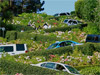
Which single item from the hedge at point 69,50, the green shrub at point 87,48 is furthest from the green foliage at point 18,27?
the green shrub at point 87,48

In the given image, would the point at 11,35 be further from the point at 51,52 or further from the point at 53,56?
the point at 53,56

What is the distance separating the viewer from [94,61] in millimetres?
23672

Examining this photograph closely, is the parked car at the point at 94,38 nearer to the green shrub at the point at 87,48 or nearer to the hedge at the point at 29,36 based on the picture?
the hedge at the point at 29,36

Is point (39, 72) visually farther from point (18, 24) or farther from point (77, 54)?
point (18, 24)

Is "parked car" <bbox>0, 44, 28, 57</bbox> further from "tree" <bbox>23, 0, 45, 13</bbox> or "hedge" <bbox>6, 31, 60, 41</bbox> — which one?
"tree" <bbox>23, 0, 45, 13</bbox>

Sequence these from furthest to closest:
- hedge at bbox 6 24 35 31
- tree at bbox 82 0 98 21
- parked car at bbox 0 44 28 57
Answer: hedge at bbox 6 24 35 31 → tree at bbox 82 0 98 21 → parked car at bbox 0 44 28 57

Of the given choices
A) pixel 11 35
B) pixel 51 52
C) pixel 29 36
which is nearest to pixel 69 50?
pixel 51 52

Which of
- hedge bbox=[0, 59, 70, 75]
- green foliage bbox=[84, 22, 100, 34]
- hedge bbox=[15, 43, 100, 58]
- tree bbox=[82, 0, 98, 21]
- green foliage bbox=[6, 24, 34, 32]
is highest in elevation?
tree bbox=[82, 0, 98, 21]

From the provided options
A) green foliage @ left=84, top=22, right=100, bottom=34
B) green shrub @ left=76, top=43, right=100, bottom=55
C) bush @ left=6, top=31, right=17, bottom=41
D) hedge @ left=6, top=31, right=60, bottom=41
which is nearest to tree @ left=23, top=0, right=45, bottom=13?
bush @ left=6, top=31, right=17, bottom=41

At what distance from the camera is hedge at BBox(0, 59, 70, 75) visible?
48.2 ft

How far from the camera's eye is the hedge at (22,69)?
1468 cm

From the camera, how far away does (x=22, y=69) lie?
51.2ft

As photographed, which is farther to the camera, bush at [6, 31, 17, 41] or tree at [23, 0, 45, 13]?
tree at [23, 0, 45, 13]

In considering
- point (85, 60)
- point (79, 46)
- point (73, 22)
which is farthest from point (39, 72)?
point (73, 22)
